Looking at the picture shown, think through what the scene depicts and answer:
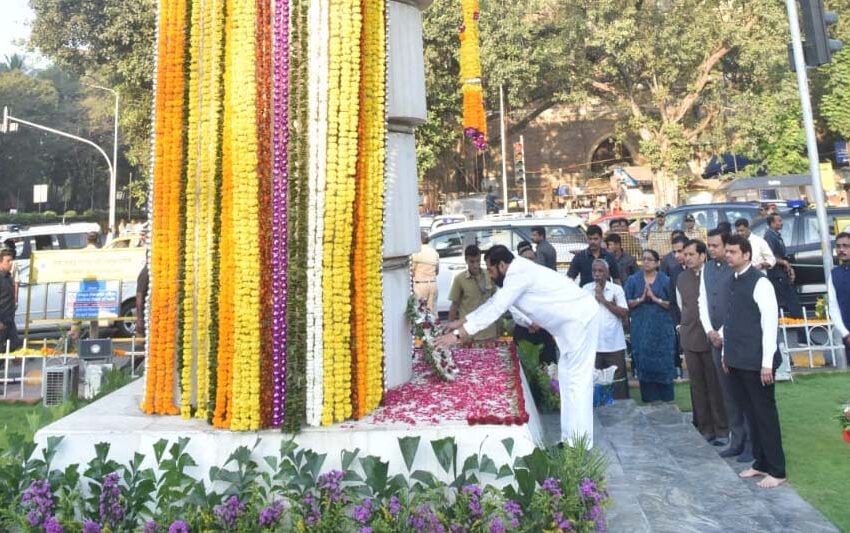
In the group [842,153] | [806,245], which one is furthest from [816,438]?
[842,153]

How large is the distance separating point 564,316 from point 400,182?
172cm

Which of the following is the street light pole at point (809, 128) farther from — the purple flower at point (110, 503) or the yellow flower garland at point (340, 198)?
the purple flower at point (110, 503)

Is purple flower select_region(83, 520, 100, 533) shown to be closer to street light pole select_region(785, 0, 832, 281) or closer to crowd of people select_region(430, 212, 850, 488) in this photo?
crowd of people select_region(430, 212, 850, 488)

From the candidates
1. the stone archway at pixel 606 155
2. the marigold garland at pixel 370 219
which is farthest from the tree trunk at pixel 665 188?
the marigold garland at pixel 370 219

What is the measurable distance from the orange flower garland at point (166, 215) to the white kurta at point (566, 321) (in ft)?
7.95

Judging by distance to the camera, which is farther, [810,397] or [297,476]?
[810,397]

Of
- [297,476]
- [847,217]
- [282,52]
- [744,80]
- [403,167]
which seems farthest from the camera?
[744,80]

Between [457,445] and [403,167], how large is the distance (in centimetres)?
264

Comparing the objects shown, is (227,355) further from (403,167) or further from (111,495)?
(403,167)

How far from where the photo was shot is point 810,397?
8.56 meters

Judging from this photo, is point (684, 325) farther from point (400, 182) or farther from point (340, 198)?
point (340, 198)

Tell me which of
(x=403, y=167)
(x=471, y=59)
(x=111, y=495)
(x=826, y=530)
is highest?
(x=471, y=59)

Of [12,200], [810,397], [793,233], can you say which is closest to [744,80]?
[793,233]

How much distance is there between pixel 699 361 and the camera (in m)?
7.38
